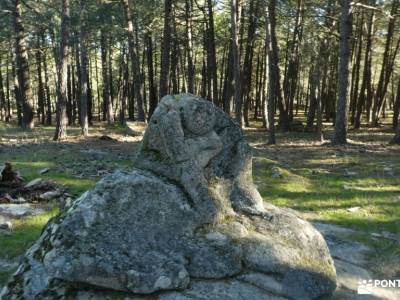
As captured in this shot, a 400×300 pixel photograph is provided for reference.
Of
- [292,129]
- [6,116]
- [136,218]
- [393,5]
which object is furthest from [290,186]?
[6,116]

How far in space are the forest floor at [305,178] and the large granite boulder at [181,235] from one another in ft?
2.62

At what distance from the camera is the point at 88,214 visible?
5.29m

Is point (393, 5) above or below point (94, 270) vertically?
above

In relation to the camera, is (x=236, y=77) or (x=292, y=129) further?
(x=292, y=129)

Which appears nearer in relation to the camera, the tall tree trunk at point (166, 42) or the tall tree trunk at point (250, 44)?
the tall tree trunk at point (166, 42)

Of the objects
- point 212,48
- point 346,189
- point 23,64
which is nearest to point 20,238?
point 346,189

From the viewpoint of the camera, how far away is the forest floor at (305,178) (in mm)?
8398

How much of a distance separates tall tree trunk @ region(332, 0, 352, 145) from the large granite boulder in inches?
604

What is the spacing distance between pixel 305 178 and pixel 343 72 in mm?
8619

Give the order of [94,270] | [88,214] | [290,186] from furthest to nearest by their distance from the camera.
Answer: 1. [290,186]
2. [88,214]
3. [94,270]

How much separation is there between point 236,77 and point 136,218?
17.5m

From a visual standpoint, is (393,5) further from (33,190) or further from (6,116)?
(6,116)

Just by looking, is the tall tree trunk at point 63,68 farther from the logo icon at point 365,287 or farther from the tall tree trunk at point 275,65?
the logo icon at point 365,287

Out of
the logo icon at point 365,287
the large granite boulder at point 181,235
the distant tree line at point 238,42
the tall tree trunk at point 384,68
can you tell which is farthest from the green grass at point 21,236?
the tall tree trunk at point 384,68
